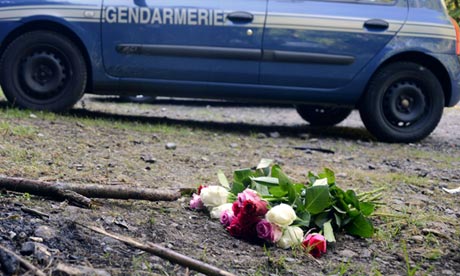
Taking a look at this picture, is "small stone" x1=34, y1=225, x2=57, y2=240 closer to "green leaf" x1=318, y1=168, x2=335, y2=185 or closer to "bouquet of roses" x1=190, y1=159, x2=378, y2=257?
"bouquet of roses" x1=190, y1=159, x2=378, y2=257

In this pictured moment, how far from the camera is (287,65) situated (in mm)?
6410

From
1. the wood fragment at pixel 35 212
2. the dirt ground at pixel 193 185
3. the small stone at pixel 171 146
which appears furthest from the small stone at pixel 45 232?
the small stone at pixel 171 146

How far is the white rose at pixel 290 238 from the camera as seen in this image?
8.65 feet

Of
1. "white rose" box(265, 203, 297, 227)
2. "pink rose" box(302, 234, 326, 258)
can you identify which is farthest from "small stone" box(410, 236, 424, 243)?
"white rose" box(265, 203, 297, 227)

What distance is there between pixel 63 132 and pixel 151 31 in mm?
1623

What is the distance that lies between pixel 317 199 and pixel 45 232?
105cm

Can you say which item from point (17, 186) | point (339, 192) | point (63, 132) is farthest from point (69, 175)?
point (63, 132)

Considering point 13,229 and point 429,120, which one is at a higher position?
point 13,229

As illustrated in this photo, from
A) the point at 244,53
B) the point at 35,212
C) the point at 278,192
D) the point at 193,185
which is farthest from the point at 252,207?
the point at 244,53

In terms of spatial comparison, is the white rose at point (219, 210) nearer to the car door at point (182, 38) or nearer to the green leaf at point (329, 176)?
Answer: the green leaf at point (329, 176)

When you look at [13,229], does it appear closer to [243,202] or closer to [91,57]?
[243,202]

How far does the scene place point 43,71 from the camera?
20.6 feet

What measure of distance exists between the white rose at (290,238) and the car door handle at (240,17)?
12.8ft

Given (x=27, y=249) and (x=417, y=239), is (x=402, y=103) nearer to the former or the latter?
(x=417, y=239)
